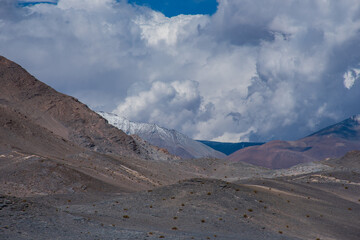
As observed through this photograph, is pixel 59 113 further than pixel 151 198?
Yes

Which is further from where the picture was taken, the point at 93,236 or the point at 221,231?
the point at 221,231

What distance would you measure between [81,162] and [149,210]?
99.2 ft

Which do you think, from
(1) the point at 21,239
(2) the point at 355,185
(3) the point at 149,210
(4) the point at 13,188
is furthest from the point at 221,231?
(2) the point at 355,185

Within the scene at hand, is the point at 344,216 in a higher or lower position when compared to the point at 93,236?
higher

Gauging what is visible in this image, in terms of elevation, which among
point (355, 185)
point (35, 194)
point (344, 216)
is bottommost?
point (35, 194)

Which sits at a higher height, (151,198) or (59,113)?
(59,113)

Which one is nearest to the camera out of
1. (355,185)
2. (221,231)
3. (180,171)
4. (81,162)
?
(221,231)

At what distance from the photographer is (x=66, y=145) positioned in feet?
211

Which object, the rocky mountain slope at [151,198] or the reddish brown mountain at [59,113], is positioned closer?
the rocky mountain slope at [151,198]

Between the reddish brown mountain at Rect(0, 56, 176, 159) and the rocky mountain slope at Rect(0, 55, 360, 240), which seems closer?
the rocky mountain slope at Rect(0, 55, 360, 240)

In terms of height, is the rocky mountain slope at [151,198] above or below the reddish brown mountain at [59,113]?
below

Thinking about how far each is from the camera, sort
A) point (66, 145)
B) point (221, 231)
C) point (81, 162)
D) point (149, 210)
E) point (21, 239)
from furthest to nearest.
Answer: point (66, 145) < point (81, 162) < point (149, 210) < point (221, 231) < point (21, 239)

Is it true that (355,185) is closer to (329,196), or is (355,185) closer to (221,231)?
(329,196)

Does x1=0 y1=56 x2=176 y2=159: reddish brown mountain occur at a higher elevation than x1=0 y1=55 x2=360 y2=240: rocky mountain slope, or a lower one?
higher
